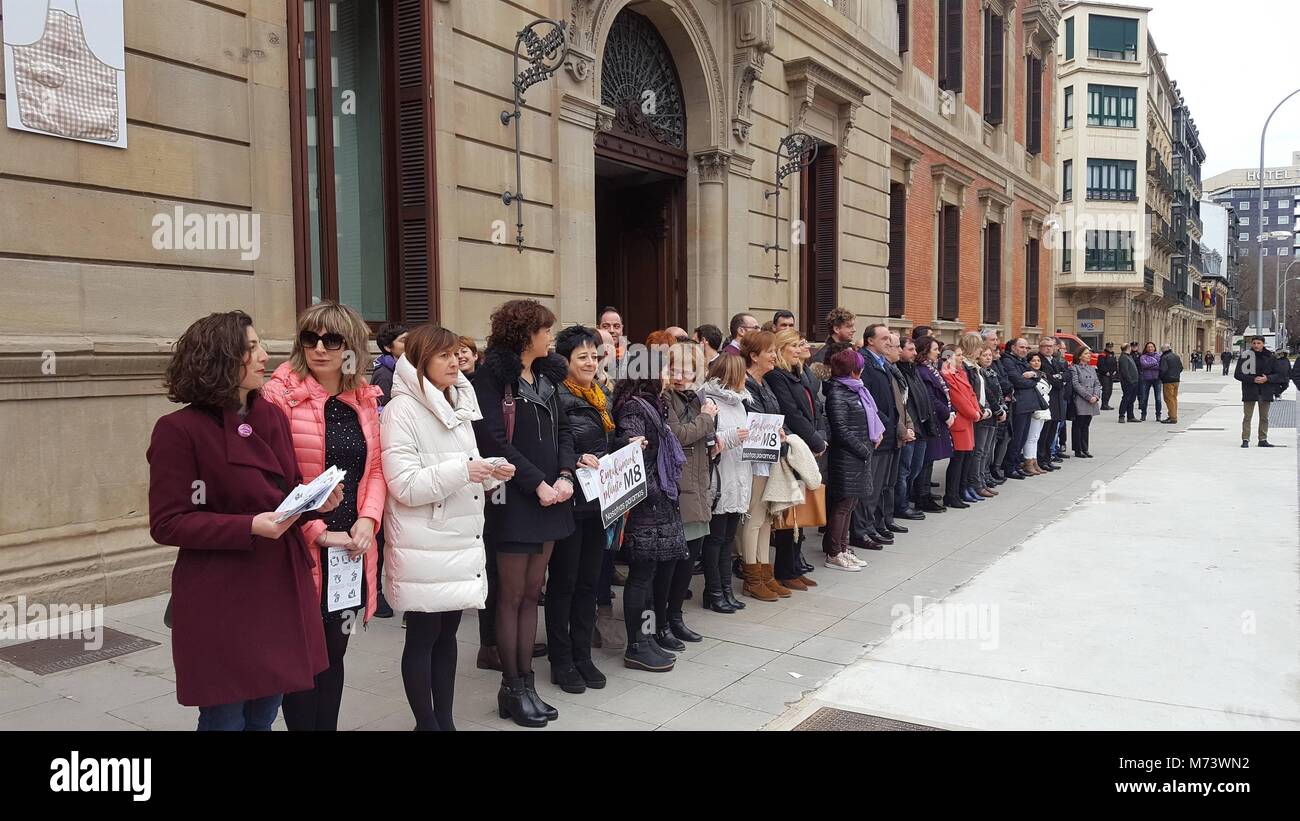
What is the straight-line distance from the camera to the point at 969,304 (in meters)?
25.6

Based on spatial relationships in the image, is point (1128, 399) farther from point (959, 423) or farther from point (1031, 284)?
point (959, 423)

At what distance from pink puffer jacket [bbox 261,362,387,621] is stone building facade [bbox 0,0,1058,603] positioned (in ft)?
11.9

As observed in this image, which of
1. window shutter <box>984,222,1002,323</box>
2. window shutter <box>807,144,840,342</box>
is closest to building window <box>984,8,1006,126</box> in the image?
window shutter <box>984,222,1002,323</box>

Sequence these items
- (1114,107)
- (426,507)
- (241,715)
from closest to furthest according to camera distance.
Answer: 1. (241,715)
2. (426,507)
3. (1114,107)

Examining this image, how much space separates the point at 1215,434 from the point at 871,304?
27.3 feet

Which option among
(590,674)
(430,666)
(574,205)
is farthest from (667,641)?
(574,205)

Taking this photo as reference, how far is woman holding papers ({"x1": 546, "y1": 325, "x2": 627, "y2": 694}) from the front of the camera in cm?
490

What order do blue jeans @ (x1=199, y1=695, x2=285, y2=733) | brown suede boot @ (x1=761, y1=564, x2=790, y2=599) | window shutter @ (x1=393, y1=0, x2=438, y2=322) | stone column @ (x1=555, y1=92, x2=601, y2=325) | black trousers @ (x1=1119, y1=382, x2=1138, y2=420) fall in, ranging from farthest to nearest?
black trousers @ (x1=1119, y1=382, x2=1138, y2=420), stone column @ (x1=555, y1=92, x2=601, y2=325), window shutter @ (x1=393, y1=0, x2=438, y2=322), brown suede boot @ (x1=761, y1=564, x2=790, y2=599), blue jeans @ (x1=199, y1=695, x2=285, y2=733)

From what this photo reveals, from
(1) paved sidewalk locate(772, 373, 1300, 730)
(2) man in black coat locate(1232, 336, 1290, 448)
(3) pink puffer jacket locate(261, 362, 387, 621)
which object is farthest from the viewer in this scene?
(2) man in black coat locate(1232, 336, 1290, 448)

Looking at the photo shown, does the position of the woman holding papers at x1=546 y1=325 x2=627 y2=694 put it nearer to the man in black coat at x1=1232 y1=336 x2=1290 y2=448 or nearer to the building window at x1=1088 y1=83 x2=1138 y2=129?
the man in black coat at x1=1232 y1=336 x2=1290 y2=448

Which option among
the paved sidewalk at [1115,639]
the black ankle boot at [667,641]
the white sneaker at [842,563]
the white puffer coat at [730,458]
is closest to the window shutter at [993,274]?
the paved sidewalk at [1115,639]

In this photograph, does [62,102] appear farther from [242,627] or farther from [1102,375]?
[1102,375]

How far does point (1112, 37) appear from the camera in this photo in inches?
2194

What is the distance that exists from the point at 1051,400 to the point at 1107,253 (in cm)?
4644
